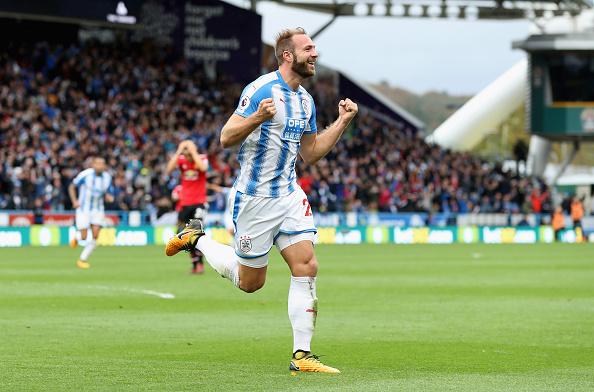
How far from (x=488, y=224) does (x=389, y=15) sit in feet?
32.3

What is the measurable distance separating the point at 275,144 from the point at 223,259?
44.8 inches

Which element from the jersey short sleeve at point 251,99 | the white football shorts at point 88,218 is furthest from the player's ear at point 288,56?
the white football shorts at point 88,218

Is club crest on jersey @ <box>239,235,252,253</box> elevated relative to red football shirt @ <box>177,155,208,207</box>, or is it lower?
elevated

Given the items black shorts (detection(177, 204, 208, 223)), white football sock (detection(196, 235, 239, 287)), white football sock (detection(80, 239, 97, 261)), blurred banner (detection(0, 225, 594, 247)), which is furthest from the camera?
blurred banner (detection(0, 225, 594, 247))

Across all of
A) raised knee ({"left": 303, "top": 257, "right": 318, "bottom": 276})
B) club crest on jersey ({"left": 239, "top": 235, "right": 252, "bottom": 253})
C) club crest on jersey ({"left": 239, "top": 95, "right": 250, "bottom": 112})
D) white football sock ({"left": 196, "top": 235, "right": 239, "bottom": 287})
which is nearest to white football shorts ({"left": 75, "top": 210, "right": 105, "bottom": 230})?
white football sock ({"left": 196, "top": 235, "right": 239, "bottom": 287})

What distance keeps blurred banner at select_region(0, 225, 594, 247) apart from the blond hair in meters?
25.5

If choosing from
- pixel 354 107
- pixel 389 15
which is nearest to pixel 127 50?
pixel 389 15

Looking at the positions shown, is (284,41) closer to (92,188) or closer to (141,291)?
(141,291)

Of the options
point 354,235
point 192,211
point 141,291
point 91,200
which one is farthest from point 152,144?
point 141,291

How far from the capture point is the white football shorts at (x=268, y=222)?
367 inches

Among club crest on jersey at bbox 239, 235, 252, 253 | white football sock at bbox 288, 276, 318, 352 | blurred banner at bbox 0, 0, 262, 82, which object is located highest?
blurred banner at bbox 0, 0, 262, 82

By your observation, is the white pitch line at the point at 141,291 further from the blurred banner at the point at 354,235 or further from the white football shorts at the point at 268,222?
the blurred banner at the point at 354,235

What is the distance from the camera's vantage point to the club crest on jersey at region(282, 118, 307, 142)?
9.31 m

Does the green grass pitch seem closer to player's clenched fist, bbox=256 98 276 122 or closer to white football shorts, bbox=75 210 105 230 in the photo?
white football shorts, bbox=75 210 105 230
